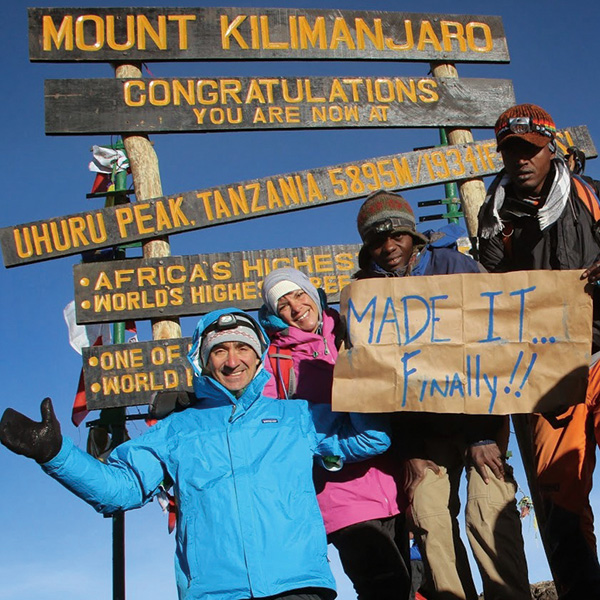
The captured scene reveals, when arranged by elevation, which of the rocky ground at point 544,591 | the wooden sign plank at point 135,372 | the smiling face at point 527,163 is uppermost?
the smiling face at point 527,163

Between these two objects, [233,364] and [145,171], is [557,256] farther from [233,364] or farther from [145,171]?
[145,171]

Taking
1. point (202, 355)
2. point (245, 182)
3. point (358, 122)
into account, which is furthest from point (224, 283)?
point (202, 355)

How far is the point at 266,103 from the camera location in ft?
27.2

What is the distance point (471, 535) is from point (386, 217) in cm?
157

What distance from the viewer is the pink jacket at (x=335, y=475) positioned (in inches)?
147

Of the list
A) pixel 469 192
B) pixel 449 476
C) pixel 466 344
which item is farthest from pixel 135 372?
pixel 466 344

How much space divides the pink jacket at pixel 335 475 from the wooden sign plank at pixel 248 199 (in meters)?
4.20

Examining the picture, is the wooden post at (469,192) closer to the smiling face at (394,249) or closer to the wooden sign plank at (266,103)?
the wooden sign plank at (266,103)

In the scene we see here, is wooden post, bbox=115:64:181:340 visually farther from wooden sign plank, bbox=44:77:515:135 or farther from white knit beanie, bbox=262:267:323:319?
white knit beanie, bbox=262:267:323:319

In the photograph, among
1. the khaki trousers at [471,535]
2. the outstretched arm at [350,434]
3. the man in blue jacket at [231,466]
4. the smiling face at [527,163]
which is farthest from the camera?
the smiling face at [527,163]

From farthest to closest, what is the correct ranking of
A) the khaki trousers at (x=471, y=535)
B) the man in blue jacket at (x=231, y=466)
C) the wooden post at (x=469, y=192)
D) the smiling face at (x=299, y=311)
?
the wooden post at (x=469, y=192) → the smiling face at (x=299, y=311) → the khaki trousers at (x=471, y=535) → the man in blue jacket at (x=231, y=466)

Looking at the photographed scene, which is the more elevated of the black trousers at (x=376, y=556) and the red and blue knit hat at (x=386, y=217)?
the red and blue knit hat at (x=386, y=217)

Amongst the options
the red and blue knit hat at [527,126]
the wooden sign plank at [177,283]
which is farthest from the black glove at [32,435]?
the wooden sign plank at [177,283]

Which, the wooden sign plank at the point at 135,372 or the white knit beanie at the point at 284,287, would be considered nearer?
the white knit beanie at the point at 284,287
